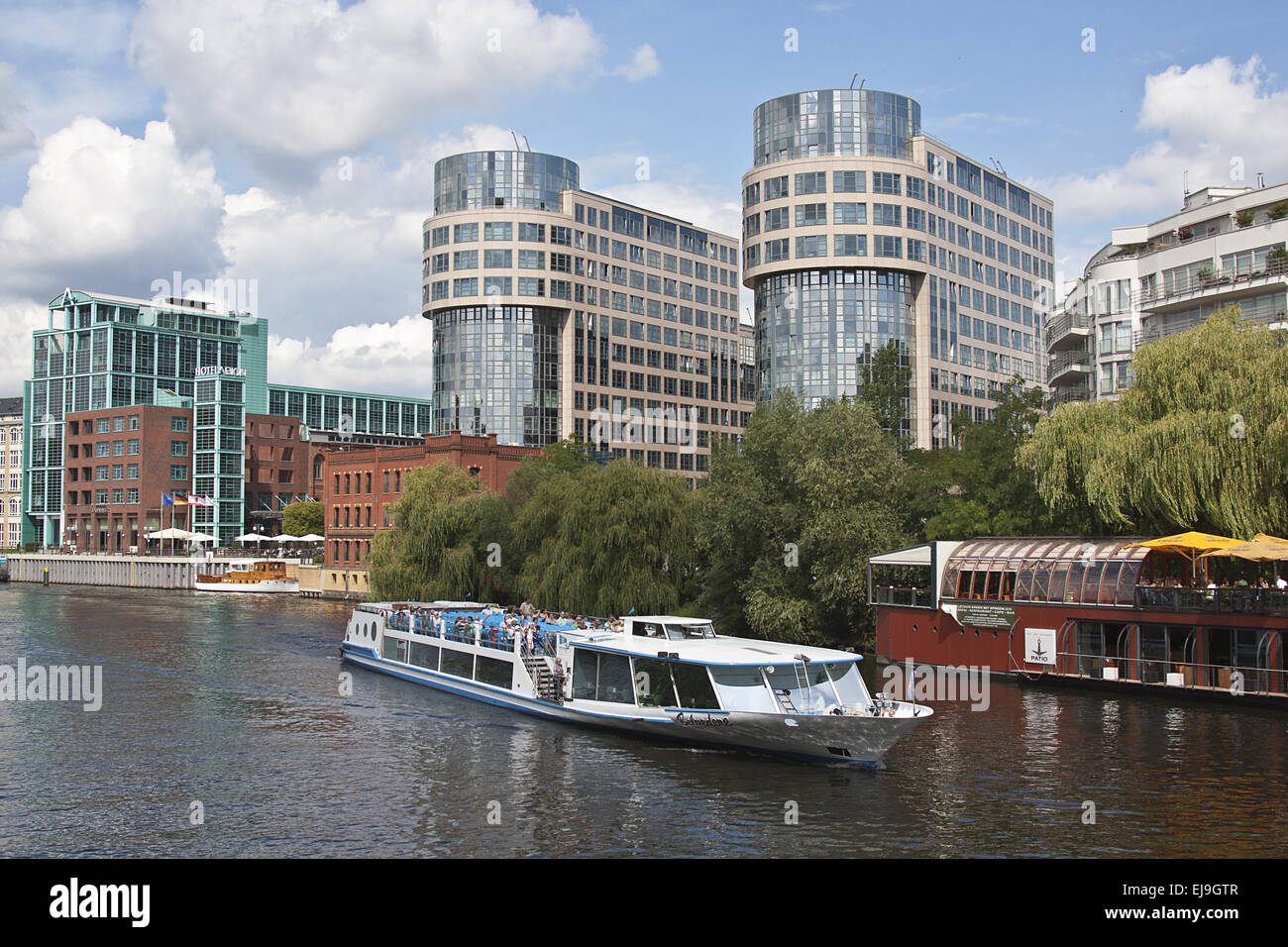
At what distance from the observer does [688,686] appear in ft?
120

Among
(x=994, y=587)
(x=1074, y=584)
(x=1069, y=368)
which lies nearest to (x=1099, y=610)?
(x=1074, y=584)

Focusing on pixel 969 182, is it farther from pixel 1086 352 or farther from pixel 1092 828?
pixel 1092 828

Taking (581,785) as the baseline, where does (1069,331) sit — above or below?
above

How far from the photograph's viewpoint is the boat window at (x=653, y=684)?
37219mm

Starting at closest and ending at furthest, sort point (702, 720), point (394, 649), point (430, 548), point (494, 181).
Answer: point (702, 720), point (394, 649), point (430, 548), point (494, 181)

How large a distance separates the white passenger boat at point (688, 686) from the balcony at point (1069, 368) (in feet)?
186

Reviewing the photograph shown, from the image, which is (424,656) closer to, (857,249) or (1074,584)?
(1074,584)

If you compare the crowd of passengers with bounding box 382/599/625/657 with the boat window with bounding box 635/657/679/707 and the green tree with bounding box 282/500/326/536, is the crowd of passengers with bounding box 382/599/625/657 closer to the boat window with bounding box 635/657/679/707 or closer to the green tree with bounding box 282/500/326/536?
the boat window with bounding box 635/657/679/707

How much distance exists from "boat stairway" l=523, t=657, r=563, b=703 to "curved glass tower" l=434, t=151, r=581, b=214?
105 m

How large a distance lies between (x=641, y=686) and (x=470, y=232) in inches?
4300

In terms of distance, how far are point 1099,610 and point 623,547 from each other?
27436mm

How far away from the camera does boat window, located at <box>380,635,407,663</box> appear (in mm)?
55375

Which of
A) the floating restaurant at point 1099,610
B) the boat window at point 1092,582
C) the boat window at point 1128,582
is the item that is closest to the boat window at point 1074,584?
the floating restaurant at point 1099,610

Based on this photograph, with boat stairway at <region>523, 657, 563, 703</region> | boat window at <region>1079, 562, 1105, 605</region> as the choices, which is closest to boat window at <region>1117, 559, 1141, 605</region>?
boat window at <region>1079, 562, 1105, 605</region>
